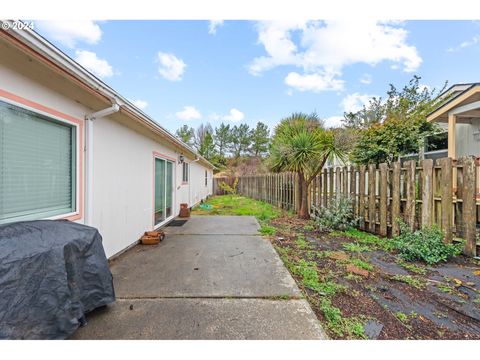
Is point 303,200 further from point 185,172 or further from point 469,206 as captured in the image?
point 185,172

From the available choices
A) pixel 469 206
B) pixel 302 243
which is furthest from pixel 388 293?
pixel 469 206

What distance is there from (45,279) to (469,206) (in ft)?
19.0

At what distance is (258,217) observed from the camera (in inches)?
310

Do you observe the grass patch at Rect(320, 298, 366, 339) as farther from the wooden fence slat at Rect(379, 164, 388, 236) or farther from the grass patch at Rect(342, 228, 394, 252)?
the wooden fence slat at Rect(379, 164, 388, 236)

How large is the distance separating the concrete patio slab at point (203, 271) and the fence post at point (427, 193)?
305 cm

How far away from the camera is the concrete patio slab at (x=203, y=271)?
2738 millimetres

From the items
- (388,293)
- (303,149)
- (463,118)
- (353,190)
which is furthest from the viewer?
(463,118)

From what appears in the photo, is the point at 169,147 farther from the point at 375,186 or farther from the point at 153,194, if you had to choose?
the point at 375,186

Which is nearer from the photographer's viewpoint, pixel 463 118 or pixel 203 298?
pixel 203 298

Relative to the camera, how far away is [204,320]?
215cm

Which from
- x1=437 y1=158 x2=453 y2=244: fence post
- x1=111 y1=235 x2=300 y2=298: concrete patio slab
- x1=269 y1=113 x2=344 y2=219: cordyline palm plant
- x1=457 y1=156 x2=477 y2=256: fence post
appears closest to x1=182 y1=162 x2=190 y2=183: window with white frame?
x1=269 y1=113 x2=344 y2=219: cordyline palm plant

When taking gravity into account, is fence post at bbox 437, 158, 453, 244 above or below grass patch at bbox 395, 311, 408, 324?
above

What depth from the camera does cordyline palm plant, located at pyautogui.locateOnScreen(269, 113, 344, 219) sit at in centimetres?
671

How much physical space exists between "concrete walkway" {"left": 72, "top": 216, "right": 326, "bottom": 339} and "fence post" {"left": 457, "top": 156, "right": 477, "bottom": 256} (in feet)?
10.6
